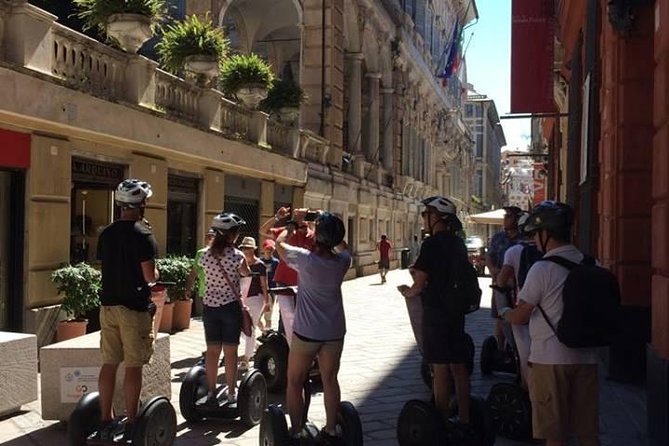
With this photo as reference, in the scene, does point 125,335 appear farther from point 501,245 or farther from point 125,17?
point 125,17

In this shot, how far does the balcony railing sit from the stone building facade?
23 millimetres

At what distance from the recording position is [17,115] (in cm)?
836

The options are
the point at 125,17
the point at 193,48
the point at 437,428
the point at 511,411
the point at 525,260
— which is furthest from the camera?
the point at 193,48

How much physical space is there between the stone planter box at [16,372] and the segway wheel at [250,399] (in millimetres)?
1979

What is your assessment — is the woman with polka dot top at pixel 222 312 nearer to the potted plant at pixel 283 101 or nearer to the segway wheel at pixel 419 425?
the segway wheel at pixel 419 425

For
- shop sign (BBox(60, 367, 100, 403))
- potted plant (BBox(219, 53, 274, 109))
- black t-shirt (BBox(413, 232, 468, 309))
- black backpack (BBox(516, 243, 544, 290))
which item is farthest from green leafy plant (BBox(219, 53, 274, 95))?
black t-shirt (BBox(413, 232, 468, 309))

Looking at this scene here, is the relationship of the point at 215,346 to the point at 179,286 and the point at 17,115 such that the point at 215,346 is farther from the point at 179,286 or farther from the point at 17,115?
the point at 179,286

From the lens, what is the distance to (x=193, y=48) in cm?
1307

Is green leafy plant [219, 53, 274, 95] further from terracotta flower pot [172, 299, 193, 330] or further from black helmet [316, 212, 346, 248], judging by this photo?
black helmet [316, 212, 346, 248]

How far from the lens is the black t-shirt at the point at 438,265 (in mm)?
5148

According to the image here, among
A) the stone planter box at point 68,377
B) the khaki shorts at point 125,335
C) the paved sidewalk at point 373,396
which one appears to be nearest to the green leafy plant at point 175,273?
the paved sidewalk at point 373,396

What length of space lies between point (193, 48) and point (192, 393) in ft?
27.4

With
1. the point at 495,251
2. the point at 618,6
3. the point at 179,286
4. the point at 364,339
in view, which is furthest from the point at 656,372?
the point at 179,286

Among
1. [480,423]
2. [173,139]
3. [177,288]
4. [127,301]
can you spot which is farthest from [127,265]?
[173,139]
